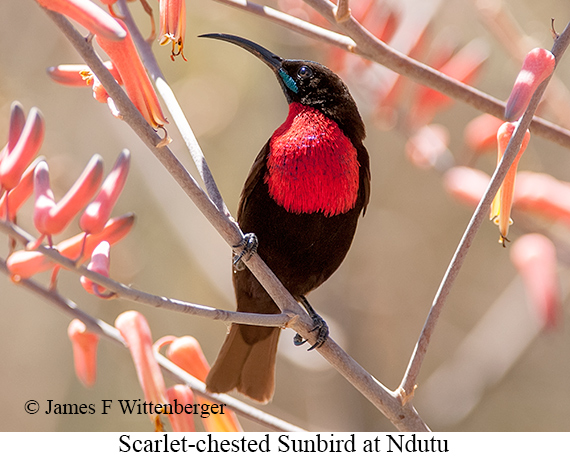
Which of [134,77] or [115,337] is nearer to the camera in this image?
[134,77]

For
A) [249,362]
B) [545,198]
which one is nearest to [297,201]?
[249,362]

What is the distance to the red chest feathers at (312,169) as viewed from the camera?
2029 mm

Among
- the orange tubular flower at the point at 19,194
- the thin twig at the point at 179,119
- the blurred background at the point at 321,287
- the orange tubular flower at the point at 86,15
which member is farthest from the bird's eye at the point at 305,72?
the blurred background at the point at 321,287

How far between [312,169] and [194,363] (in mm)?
648

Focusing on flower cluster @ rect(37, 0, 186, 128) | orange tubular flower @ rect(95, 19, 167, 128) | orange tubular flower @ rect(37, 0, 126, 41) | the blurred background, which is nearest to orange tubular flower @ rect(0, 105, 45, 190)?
flower cluster @ rect(37, 0, 186, 128)

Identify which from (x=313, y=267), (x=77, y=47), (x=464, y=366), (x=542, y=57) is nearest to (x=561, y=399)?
(x=464, y=366)

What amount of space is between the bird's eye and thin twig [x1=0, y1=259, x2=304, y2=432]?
1029mm

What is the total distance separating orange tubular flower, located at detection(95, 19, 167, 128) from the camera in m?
1.34

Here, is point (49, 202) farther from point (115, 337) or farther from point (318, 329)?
point (318, 329)

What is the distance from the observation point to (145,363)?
1617 millimetres
